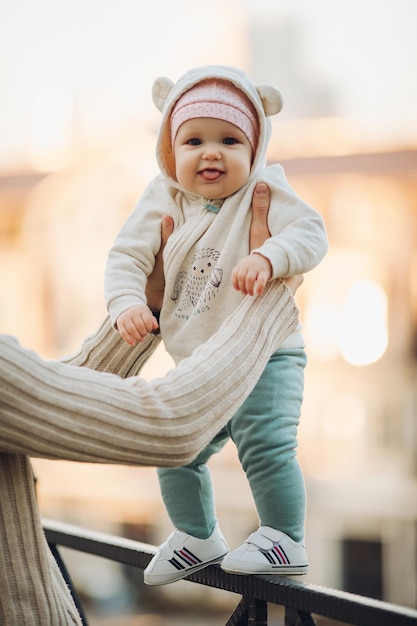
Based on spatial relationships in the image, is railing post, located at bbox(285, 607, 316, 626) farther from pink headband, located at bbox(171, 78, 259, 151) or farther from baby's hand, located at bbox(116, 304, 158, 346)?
pink headband, located at bbox(171, 78, 259, 151)

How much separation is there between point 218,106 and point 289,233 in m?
0.16

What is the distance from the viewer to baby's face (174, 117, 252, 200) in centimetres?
97

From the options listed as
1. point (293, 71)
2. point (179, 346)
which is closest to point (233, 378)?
point (179, 346)

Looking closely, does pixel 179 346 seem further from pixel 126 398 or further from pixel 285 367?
pixel 126 398

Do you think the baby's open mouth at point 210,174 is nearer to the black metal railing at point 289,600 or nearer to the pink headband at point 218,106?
the pink headband at point 218,106

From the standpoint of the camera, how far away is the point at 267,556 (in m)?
0.95

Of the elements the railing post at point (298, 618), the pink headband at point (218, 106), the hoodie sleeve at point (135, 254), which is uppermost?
the pink headband at point (218, 106)

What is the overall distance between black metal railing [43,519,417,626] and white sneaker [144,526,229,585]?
2 centimetres

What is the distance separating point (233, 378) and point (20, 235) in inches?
318

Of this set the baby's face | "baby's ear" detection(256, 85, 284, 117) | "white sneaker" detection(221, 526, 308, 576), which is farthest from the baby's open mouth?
"white sneaker" detection(221, 526, 308, 576)

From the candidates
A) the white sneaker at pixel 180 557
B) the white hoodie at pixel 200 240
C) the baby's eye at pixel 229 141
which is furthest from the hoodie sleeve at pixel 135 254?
the white sneaker at pixel 180 557

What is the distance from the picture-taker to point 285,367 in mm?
980

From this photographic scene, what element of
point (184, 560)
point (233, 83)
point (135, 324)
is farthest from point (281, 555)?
point (233, 83)

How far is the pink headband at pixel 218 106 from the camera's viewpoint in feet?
3.18
